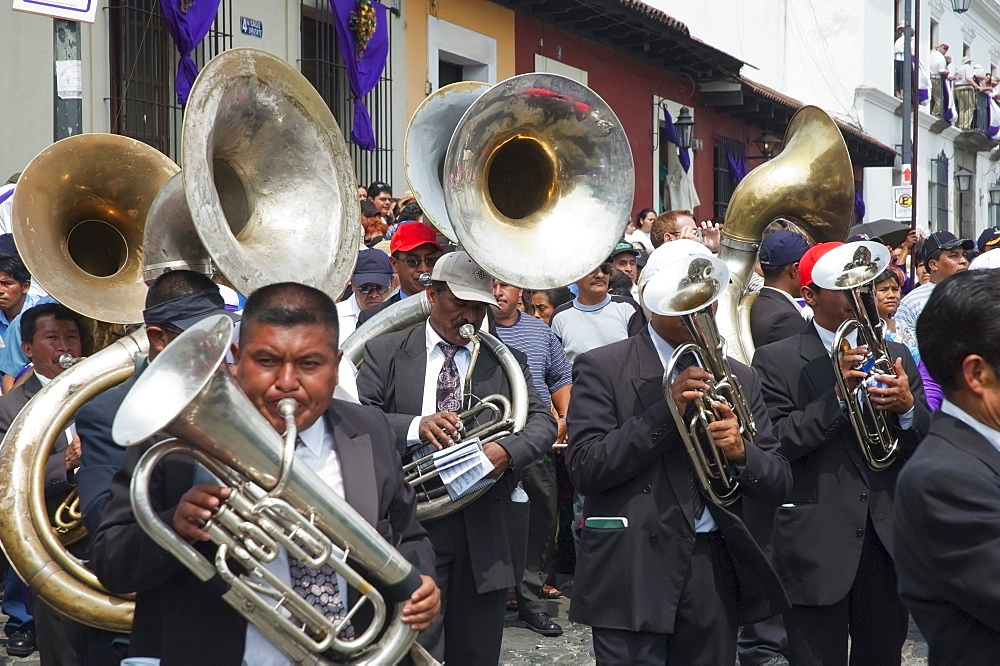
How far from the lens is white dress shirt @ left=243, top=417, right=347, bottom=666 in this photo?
2973mm

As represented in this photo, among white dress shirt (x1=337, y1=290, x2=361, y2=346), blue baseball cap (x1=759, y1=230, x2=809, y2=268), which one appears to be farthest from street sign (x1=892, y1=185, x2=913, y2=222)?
white dress shirt (x1=337, y1=290, x2=361, y2=346)

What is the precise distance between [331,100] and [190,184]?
8.87 m

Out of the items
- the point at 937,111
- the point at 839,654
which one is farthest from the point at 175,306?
the point at 937,111

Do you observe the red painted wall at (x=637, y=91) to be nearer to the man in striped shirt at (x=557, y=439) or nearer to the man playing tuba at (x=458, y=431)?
the man in striped shirt at (x=557, y=439)

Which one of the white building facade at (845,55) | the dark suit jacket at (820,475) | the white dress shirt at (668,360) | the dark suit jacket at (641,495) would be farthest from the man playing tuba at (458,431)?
the white building facade at (845,55)

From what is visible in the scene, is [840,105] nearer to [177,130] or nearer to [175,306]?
[177,130]

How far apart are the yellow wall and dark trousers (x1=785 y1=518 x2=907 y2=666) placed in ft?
30.7

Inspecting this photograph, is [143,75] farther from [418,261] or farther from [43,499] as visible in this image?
[43,499]

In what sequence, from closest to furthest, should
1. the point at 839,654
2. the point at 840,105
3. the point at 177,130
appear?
the point at 839,654
the point at 177,130
the point at 840,105

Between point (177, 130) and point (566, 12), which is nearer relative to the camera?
point (177, 130)

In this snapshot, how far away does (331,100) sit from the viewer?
41.2 ft

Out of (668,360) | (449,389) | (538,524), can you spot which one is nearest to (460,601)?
(449,389)

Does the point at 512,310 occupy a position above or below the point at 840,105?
below

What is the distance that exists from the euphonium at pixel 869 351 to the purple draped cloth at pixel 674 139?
1531 centimetres
